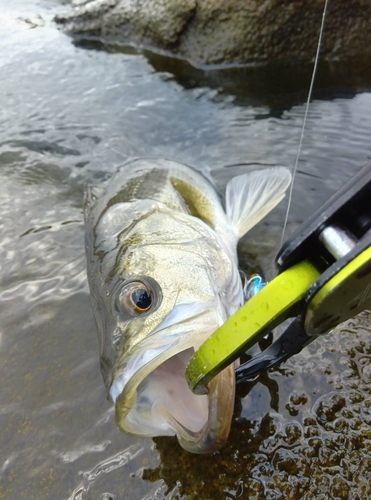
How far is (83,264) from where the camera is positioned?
10.7 feet

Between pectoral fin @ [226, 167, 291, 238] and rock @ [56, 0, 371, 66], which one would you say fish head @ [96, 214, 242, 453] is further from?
rock @ [56, 0, 371, 66]

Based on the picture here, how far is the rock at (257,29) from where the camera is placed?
5.64 meters

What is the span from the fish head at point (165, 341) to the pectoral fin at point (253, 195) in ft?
3.47

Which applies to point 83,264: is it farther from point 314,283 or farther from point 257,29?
point 257,29

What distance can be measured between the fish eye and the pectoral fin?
1.32m

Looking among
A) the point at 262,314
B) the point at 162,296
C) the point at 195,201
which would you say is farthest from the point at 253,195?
the point at 262,314

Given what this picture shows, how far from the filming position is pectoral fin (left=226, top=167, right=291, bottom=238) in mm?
3359

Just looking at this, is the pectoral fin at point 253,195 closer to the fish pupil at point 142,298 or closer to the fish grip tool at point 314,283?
the fish pupil at point 142,298

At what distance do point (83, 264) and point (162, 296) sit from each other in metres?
1.39

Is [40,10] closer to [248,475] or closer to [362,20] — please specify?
[362,20]

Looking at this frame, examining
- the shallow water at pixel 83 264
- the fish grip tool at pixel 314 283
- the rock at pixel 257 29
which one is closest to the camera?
the fish grip tool at pixel 314 283

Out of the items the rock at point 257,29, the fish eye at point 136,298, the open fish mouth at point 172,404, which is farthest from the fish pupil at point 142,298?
the rock at point 257,29

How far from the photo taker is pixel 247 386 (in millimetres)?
2184

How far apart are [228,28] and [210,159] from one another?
→ 8.40 feet
